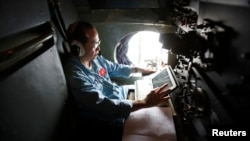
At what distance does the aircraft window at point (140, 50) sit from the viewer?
263cm

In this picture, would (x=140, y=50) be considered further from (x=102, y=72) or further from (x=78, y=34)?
(x=78, y=34)

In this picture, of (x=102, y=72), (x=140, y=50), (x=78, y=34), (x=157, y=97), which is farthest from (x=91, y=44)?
(x=140, y=50)

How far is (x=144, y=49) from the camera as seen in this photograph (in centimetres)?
297

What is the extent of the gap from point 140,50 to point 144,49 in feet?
0.19

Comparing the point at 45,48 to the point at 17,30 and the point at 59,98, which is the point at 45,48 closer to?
the point at 17,30

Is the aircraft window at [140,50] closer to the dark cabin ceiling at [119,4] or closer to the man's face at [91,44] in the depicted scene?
the dark cabin ceiling at [119,4]

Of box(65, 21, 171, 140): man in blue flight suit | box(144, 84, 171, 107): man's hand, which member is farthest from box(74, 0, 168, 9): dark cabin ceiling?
box(144, 84, 171, 107): man's hand

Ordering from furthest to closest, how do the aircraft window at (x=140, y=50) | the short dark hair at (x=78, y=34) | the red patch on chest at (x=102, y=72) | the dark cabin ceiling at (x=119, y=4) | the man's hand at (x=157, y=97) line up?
the aircraft window at (x=140, y=50) → the dark cabin ceiling at (x=119, y=4) → the red patch on chest at (x=102, y=72) → the short dark hair at (x=78, y=34) → the man's hand at (x=157, y=97)

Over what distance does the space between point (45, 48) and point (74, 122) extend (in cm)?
83

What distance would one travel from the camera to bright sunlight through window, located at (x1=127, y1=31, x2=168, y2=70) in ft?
8.85

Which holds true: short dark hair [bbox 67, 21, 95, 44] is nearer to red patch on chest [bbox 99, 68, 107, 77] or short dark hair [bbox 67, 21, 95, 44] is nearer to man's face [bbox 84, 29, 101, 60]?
man's face [bbox 84, 29, 101, 60]

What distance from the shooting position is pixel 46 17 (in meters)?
1.36

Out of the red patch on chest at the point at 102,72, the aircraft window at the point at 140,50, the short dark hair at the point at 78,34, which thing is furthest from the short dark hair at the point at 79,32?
the aircraft window at the point at 140,50

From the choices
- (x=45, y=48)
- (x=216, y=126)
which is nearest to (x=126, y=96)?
(x=45, y=48)
